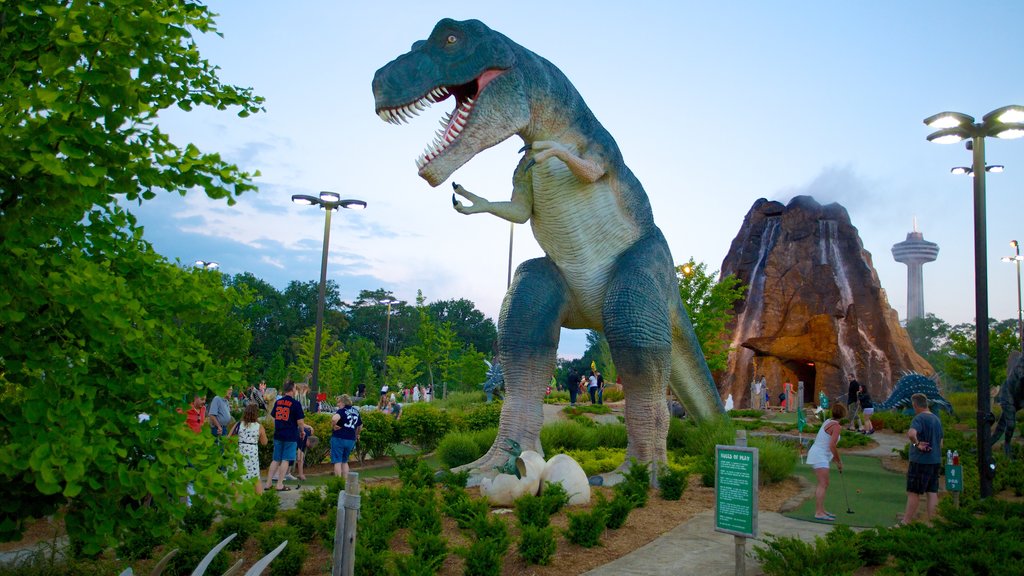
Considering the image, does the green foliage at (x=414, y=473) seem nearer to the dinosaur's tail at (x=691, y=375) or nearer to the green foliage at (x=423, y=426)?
the dinosaur's tail at (x=691, y=375)

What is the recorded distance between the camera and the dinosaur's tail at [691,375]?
31.4 feet

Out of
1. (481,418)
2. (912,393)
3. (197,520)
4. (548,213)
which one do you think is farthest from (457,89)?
(912,393)

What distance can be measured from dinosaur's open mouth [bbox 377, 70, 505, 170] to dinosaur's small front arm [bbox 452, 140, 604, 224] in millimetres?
720

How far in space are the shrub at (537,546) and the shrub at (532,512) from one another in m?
0.36

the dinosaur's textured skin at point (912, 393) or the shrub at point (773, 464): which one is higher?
the dinosaur's textured skin at point (912, 393)

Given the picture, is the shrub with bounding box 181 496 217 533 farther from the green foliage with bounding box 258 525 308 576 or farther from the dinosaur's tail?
the dinosaur's tail

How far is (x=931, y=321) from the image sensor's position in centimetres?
9000

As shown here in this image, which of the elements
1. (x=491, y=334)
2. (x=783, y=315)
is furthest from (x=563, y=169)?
(x=491, y=334)

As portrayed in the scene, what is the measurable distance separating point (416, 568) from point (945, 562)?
3226 millimetres

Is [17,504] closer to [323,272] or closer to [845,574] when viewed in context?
[845,574]

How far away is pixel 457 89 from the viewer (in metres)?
7.59

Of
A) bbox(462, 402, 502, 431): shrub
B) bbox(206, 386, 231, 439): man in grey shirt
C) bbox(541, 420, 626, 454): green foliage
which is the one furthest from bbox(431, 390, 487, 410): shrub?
bbox(206, 386, 231, 439): man in grey shirt

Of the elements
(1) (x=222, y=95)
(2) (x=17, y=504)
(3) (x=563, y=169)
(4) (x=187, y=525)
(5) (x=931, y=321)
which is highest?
(5) (x=931, y=321)

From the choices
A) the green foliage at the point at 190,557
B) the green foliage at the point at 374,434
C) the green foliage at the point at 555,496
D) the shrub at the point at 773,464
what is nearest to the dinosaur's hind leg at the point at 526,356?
the green foliage at the point at 555,496
